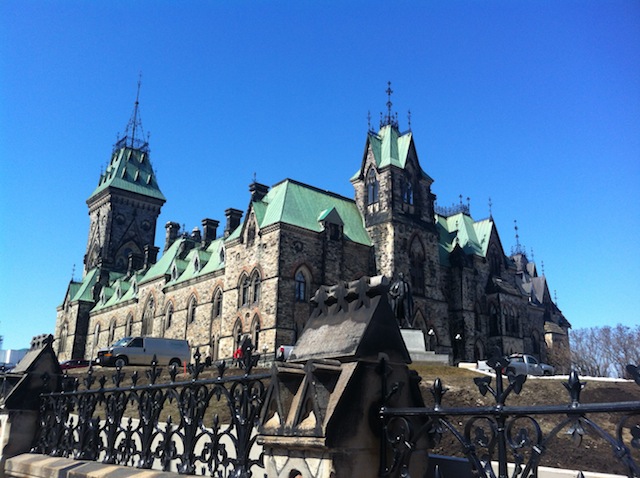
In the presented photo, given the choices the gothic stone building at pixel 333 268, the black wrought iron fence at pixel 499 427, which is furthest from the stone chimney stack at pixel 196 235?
the black wrought iron fence at pixel 499 427

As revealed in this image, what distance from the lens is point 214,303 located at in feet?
141

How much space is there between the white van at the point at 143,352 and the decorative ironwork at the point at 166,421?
25997 millimetres

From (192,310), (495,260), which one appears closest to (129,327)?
(192,310)

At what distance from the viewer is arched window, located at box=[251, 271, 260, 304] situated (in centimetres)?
3703

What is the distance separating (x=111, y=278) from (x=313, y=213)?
1545 inches

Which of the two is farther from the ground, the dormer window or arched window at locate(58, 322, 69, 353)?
the dormer window

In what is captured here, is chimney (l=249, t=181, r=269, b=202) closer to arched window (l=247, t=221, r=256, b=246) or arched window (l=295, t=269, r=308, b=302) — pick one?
arched window (l=247, t=221, r=256, b=246)

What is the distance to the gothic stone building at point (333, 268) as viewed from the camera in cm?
3662

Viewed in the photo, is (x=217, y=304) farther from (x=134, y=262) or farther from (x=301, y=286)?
(x=134, y=262)

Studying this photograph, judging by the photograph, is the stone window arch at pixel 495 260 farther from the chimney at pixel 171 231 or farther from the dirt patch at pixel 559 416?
the chimney at pixel 171 231

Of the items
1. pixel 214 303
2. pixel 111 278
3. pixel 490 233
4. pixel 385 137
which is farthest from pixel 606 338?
pixel 111 278

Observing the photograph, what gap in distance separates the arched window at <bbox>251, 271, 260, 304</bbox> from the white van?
225 inches

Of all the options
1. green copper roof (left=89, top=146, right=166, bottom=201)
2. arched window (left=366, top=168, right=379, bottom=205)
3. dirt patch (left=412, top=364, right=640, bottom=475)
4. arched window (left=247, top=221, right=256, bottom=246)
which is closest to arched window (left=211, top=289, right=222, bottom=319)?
arched window (left=247, top=221, right=256, bottom=246)

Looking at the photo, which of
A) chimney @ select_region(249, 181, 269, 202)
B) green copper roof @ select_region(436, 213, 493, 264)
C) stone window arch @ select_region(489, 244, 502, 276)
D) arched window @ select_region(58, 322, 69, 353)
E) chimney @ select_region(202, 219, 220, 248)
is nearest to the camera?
chimney @ select_region(249, 181, 269, 202)
